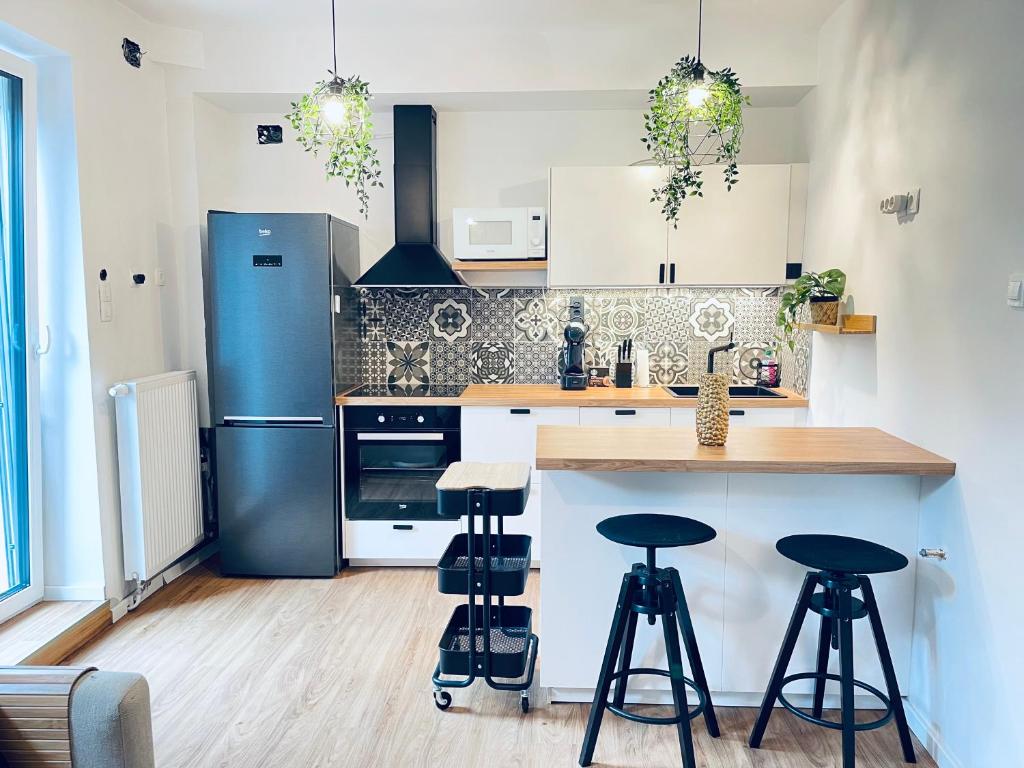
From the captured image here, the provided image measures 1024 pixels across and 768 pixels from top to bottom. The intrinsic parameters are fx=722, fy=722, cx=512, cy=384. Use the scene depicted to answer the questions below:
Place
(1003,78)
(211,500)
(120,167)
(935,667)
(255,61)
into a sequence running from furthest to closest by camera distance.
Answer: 1. (211,500)
2. (255,61)
3. (120,167)
4. (935,667)
5. (1003,78)

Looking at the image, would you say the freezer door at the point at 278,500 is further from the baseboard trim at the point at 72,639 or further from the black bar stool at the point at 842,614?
the black bar stool at the point at 842,614

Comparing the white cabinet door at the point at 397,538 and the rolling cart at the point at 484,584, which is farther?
the white cabinet door at the point at 397,538

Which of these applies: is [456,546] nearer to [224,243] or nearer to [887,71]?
[224,243]

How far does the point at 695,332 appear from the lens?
414 centimetres

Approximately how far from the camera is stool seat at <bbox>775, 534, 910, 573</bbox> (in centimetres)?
199

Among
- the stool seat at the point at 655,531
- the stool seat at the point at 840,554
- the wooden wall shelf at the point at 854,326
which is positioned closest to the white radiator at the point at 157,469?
the stool seat at the point at 655,531

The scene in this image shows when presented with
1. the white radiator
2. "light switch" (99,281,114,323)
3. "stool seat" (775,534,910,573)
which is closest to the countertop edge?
"stool seat" (775,534,910,573)

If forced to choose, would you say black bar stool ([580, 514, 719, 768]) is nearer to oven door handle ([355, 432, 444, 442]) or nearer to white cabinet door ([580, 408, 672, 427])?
white cabinet door ([580, 408, 672, 427])

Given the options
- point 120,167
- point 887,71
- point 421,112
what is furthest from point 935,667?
point 120,167

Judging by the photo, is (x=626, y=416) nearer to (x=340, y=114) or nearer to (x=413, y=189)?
(x=413, y=189)

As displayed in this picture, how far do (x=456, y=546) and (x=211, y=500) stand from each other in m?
1.90

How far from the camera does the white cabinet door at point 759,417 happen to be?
364cm

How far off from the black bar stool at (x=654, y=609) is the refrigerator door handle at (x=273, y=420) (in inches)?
73.8

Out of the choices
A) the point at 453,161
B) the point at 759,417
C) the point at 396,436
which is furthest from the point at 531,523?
the point at 453,161
